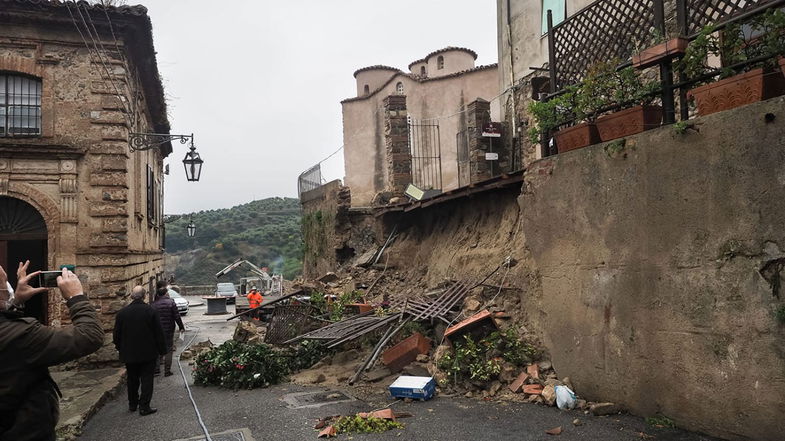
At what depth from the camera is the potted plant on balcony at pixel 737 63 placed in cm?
436

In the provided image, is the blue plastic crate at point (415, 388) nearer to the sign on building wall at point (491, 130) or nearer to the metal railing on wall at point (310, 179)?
the sign on building wall at point (491, 130)

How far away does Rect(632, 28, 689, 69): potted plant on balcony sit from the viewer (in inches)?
Result: 201

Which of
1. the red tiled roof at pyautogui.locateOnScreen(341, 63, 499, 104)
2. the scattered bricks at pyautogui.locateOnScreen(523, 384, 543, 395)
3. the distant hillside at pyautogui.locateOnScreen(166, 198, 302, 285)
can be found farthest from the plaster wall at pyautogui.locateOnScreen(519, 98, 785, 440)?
the distant hillside at pyautogui.locateOnScreen(166, 198, 302, 285)

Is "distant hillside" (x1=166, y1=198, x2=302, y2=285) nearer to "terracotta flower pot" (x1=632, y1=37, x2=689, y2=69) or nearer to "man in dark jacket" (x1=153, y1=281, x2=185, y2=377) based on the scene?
"man in dark jacket" (x1=153, y1=281, x2=185, y2=377)

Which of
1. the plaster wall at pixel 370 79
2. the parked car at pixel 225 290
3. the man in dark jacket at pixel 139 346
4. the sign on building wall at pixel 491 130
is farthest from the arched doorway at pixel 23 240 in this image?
the parked car at pixel 225 290

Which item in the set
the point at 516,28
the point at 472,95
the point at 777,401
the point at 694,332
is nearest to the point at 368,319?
the point at 694,332

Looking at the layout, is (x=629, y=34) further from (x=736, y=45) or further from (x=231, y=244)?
(x=231, y=244)

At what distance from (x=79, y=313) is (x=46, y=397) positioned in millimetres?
497

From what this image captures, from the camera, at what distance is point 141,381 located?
22.3ft

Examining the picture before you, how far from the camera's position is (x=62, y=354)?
286 cm

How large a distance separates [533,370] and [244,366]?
4448 millimetres

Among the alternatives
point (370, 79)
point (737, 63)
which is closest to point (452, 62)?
point (370, 79)

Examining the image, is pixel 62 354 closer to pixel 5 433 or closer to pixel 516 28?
pixel 5 433

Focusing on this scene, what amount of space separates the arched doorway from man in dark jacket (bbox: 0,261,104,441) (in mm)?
7617
